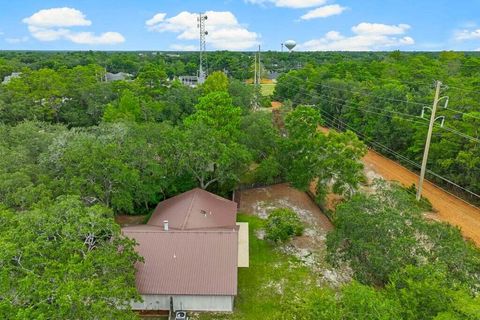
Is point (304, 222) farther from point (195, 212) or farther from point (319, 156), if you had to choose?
point (195, 212)

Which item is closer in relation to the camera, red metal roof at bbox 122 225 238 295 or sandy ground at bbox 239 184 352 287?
red metal roof at bbox 122 225 238 295

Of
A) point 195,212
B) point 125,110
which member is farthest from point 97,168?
point 125,110

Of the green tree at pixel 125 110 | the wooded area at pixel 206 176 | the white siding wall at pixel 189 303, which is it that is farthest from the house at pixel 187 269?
the green tree at pixel 125 110

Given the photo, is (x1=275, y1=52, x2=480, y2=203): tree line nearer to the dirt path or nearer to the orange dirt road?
the orange dirt road

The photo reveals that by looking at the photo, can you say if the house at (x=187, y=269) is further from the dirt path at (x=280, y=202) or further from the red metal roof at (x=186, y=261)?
the dirt path at (x=280, y=202)

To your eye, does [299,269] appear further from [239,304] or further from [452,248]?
[452,248]

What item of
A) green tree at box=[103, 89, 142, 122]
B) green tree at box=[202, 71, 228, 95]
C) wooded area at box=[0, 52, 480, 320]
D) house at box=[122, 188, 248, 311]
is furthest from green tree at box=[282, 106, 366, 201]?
green tree at box=[202, 71, 228, 95]

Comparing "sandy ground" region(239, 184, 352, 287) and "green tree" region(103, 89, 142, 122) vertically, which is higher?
"green tree" region(103, 89, 142, 122)
